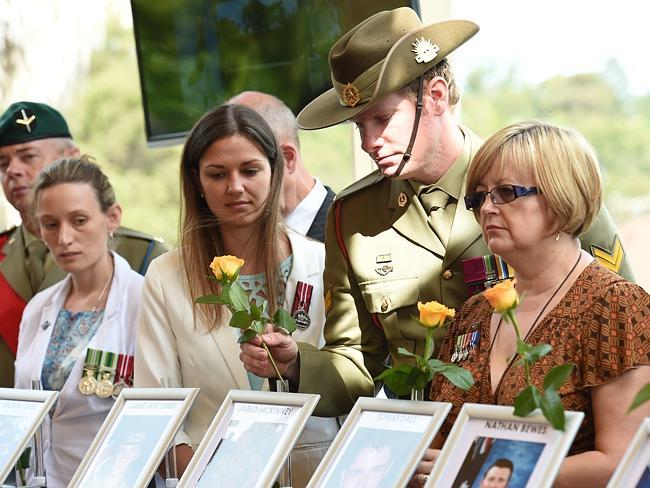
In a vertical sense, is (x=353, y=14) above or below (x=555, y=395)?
above

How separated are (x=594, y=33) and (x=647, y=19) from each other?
88cm

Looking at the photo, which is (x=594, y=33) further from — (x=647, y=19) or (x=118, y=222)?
(x=118, y=222)

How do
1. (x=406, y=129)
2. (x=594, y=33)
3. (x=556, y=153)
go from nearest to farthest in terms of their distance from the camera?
(x=556, y=153), (x=406, y=129), (x=594, y=33)

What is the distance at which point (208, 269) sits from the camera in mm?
2969

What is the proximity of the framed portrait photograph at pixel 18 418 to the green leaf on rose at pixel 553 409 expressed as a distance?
1.30 metres

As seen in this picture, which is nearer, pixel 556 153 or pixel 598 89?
pixel 556 153

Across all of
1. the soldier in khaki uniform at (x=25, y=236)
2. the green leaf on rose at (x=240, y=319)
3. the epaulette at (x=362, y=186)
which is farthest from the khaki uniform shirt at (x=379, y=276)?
the soldier in khaki uniform at (x=25, y=236)

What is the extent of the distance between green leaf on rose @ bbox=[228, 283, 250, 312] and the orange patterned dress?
457 millimetres

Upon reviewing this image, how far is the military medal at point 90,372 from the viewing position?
317cm

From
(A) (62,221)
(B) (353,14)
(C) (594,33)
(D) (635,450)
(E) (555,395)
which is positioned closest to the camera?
(D) (635,450)

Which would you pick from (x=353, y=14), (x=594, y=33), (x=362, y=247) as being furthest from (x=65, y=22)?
(x=362, y=247)

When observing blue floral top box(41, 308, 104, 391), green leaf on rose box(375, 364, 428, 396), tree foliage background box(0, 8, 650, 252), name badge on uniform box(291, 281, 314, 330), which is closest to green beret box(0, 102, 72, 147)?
blue floral top box(41, 308, 104, 391)

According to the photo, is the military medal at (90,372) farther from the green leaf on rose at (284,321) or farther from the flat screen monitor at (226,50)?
the flat screen monitor at (226,50)

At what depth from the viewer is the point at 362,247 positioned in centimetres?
282
